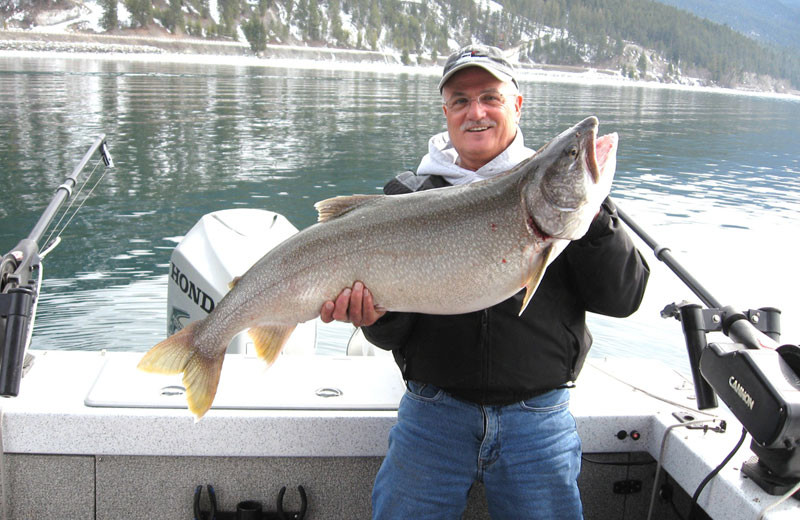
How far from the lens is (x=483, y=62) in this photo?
296 centimetres

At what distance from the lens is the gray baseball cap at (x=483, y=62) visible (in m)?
2.96

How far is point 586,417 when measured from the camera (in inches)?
126

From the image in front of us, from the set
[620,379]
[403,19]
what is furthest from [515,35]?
[620,379]

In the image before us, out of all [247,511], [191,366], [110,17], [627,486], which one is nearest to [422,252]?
[191,366]

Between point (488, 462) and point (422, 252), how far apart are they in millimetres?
916

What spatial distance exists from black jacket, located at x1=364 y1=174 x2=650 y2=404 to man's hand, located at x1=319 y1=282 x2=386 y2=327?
0.63 feet

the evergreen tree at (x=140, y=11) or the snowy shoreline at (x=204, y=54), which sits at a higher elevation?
the evergreen tree at (x=140, y=11)

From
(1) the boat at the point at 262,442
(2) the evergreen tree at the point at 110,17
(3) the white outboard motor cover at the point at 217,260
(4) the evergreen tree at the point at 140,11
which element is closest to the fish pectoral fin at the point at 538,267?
(1) the boat at the point at 262,442

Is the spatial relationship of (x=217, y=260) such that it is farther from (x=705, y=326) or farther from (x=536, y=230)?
(x=705, y=326)

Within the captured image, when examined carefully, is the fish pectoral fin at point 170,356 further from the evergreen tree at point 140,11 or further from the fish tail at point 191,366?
the evergreen tree at point 140,11

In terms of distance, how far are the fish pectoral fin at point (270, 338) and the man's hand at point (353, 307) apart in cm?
20

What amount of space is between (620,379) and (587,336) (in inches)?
37.2

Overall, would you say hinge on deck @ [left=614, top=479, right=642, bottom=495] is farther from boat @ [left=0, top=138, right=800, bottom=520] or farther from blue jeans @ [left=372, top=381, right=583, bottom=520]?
blue jeans @ [left=372, top=381, right=583, bottom=520]

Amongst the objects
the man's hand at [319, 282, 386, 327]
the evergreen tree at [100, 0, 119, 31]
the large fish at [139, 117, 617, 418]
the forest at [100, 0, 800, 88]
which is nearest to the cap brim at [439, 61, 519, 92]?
the large fish at [139, 117, 617, 418]
